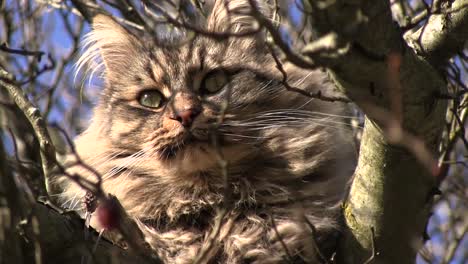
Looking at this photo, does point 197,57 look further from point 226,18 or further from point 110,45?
point 110,45

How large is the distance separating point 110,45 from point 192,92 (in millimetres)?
844

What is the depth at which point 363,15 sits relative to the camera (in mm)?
1671

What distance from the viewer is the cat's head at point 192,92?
2889 mm

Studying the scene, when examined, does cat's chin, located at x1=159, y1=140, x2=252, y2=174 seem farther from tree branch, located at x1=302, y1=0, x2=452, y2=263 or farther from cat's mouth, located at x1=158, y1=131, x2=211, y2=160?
tree branch, located at x1=302, y1=0, x2=452, y2=263

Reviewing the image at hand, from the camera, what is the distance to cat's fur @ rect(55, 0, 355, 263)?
2740 millimetres

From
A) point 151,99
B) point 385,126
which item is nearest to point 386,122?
point 385,126

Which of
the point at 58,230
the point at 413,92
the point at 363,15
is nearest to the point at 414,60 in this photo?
the point at 413,92

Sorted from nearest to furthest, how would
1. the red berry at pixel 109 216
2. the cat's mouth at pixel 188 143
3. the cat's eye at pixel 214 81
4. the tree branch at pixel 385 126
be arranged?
the tree branch at pixel 385 126, the red berry at pixel 109 216, the cat's mouth at pixel 188 143, the cat's eye at pixel 214 81

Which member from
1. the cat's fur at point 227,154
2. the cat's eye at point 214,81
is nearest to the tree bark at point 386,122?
the cat's fur at point 227,154

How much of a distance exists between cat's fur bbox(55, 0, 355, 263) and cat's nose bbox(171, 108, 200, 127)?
0.02 m

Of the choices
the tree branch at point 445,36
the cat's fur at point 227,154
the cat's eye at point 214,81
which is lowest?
the cat's fur at point 227,154

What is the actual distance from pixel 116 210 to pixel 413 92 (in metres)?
0.98

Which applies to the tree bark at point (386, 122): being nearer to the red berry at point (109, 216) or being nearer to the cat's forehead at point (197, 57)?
the red berry at point (109, 216)

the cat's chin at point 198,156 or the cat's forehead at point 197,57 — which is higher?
the cat's forehead at point 197,57
